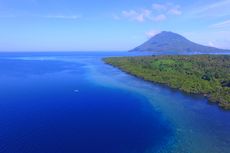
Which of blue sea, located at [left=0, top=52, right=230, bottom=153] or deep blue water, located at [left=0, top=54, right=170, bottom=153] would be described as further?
blue sea, located at [left=0, top=52, right=230, bottom=153]

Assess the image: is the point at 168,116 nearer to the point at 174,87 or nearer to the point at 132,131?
the point at 132,131

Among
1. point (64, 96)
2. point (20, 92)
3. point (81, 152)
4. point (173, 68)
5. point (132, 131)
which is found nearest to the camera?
point (81, 152)

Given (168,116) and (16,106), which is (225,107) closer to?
(168,116)

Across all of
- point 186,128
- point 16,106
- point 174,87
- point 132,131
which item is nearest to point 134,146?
point 132,131

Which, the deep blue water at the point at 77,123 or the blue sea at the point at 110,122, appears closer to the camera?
the deep blue water at the point at 77,123

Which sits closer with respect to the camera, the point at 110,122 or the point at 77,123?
the point at 77,123

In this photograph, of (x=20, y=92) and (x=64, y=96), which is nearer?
(x=64, y=96)

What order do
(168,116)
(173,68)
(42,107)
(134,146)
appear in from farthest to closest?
(173,68) → (42,107) → (168,116) → (134,146)
